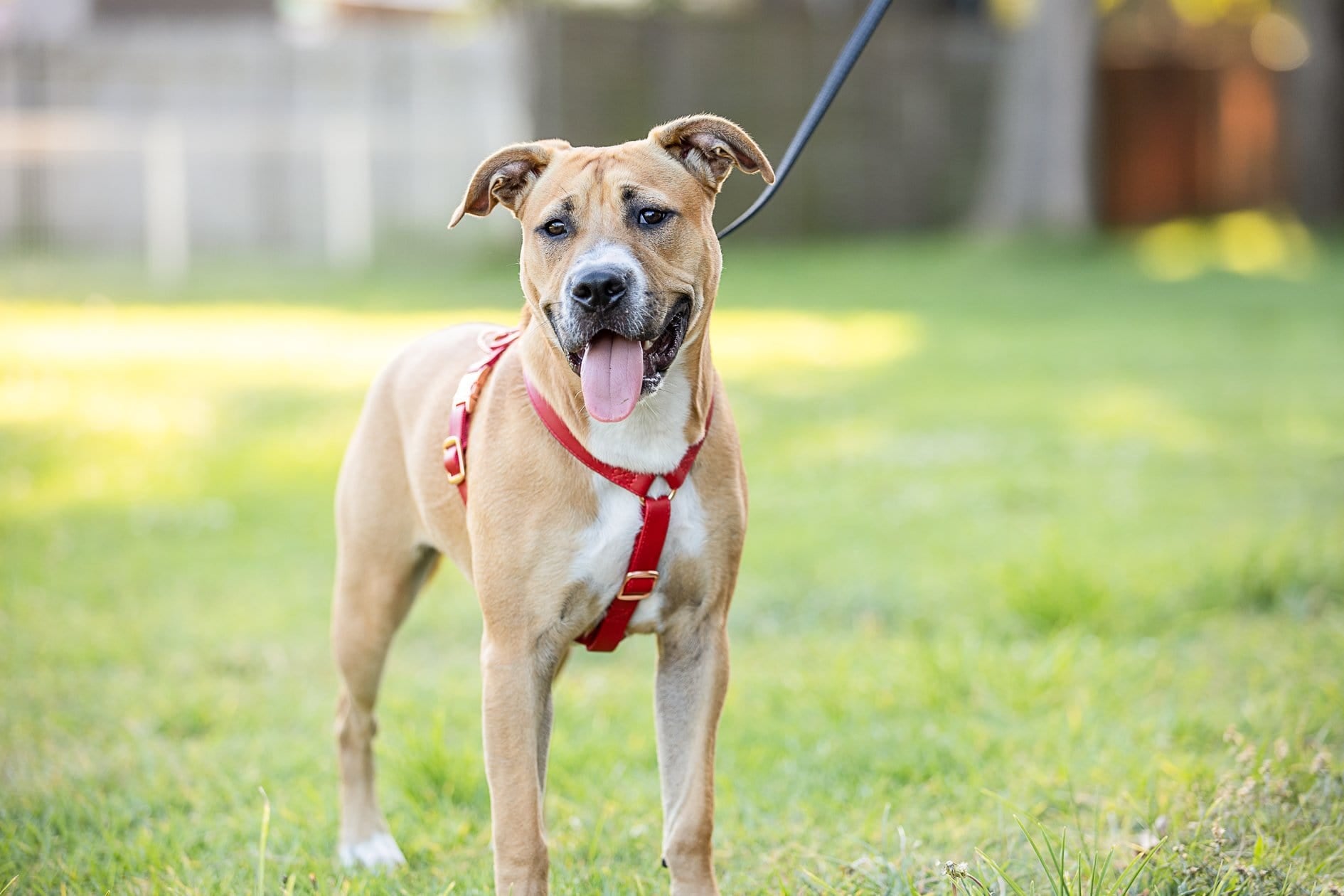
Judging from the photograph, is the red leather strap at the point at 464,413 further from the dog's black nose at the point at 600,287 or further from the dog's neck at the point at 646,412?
the dog's black nose at the point at 600,287

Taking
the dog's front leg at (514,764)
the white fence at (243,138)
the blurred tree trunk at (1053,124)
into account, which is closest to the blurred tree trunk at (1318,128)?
the blurred tree trunk at (1053,124)

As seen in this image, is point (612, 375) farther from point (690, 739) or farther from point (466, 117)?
point (466, 117)

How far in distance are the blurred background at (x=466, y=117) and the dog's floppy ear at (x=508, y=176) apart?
1366cm

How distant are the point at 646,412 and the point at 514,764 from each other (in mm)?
876

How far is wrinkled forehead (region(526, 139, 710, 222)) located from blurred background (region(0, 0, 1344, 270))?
13.9 meters

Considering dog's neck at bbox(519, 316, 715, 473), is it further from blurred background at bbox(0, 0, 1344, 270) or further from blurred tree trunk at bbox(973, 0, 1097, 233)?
blurred tree trunk at bbox(973, 0, 1097, 233)

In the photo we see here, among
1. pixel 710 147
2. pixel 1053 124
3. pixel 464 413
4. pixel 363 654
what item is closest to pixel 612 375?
pixel 464 413

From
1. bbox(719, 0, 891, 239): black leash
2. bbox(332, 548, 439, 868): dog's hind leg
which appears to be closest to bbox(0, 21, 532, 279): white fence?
bbox(719, 0, 891, 239): black leash

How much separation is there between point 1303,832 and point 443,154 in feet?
57.3

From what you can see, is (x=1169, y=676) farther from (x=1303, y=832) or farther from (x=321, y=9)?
(x=321, y=9)

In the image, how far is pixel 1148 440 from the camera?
9180 mm

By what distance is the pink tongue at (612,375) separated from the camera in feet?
10.9

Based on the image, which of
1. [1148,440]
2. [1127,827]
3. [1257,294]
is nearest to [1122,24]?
[1257,294]

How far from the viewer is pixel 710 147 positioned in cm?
377
